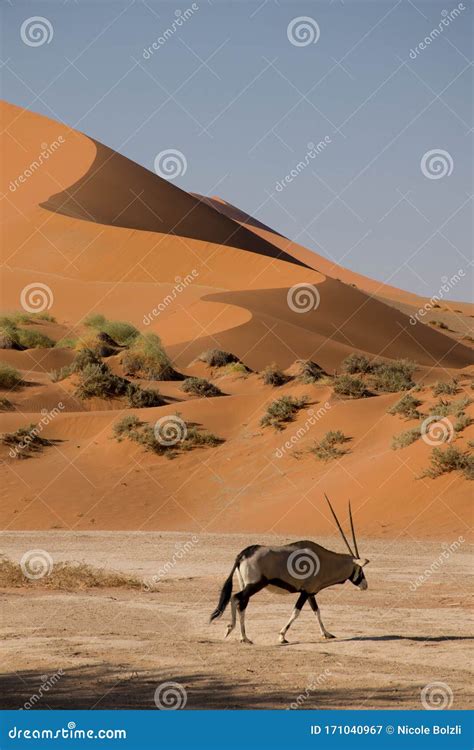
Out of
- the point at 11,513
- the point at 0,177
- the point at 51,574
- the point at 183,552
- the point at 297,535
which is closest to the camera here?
the point at 51,574

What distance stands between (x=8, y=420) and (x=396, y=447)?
1192cm

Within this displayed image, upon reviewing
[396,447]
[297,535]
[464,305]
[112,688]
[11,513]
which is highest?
[464,305]

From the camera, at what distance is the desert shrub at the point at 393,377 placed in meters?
39.8

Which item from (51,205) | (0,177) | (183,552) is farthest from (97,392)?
(0,177)

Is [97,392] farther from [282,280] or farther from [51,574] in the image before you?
[282,280]

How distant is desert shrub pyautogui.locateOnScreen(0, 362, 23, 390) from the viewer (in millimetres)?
38100

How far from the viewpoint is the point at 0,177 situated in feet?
254

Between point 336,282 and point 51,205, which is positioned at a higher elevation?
point 336,282
